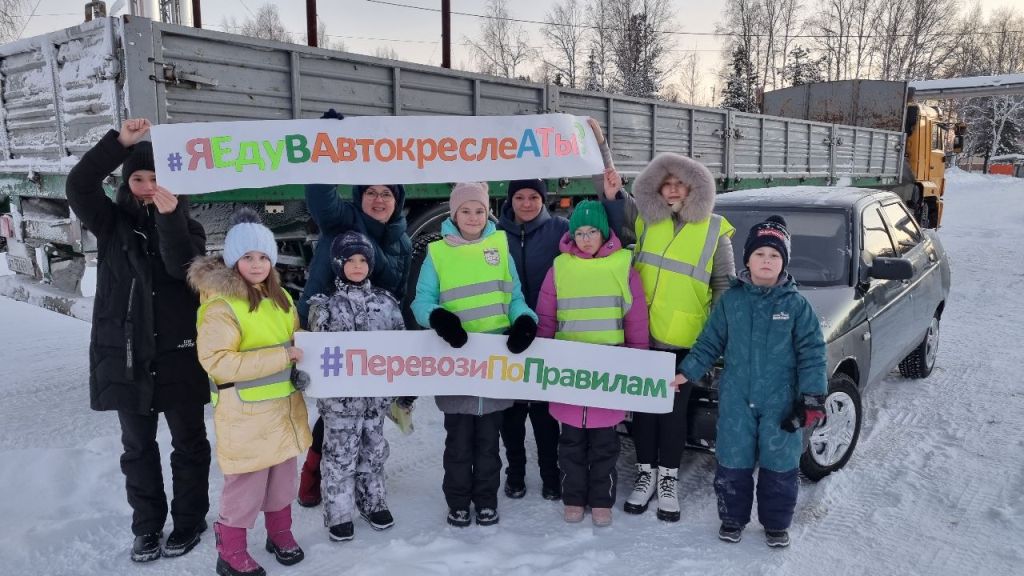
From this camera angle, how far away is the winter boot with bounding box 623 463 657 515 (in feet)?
10.5

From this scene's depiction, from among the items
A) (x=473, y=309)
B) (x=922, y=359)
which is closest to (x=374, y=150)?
(x=473, y=309)

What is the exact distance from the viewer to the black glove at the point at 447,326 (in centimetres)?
289

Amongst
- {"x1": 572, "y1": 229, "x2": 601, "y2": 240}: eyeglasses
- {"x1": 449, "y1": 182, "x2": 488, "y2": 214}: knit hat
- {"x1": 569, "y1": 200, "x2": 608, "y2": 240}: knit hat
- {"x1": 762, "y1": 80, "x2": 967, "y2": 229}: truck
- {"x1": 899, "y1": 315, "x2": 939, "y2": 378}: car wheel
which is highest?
{"x1": 762, "y1": 80, "x2": 967, "y2": 229}: truck

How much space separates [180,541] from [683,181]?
2730 mm

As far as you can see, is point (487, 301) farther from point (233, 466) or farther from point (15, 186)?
point (15, 186)

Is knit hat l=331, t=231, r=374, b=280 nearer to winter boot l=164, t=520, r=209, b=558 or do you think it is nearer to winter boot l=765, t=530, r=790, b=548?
winter boot l=164, t=520, r=209, b=558

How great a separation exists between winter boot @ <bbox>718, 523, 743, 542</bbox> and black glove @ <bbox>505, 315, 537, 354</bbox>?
1181 millimetres

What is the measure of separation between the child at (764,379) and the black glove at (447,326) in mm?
1026

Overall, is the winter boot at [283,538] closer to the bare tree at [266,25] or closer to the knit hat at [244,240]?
the knit hat at [244,240]

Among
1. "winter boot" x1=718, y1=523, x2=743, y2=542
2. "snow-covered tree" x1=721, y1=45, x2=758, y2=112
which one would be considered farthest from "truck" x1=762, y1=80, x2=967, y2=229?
"snow-covered tree" x1=721, y1=45, x2=758, y2=112

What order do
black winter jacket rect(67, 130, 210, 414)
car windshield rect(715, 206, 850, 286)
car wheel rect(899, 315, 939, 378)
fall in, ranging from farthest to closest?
1. car wheel rect(899, 315, 939, 378)
2. car windshield rect(715, 206, 850, 286)
3. black winter jacket rect(67, 130, 210, 414)

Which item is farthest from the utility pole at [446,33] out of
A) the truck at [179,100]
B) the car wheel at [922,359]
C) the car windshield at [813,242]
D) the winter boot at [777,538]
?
the winter boot at [777,538]

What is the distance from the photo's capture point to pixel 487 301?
3.05m

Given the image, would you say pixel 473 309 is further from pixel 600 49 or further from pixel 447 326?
pixel 600 49
